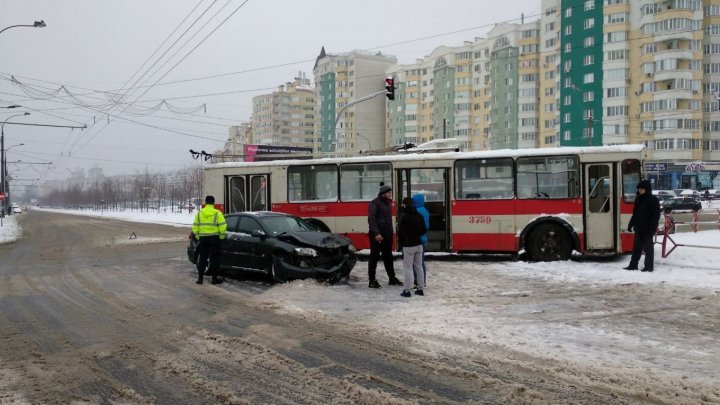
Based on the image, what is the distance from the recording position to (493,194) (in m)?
13.1

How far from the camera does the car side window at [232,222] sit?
38.0 ft

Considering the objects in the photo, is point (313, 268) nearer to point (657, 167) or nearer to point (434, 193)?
point (434, 193)

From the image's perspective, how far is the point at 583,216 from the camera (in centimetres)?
1234

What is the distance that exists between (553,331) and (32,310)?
25.5 ft

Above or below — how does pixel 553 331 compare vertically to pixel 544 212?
below

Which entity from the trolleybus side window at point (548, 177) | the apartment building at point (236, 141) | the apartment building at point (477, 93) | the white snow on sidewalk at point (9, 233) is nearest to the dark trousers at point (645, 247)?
the trolleybus side window at point (548, 177)

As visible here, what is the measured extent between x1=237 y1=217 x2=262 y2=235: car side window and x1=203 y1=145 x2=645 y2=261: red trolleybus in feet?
11.4

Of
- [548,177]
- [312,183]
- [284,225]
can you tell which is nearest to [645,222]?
[548,177]

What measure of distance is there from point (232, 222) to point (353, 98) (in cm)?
9953

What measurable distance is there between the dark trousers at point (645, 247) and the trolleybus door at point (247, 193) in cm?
956

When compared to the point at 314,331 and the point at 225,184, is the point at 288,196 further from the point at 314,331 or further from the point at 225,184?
the point at 314,331

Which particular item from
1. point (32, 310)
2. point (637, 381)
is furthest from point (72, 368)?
point (637, 381)

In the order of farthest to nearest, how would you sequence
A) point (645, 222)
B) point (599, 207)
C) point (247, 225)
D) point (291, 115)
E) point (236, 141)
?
point (291, 115) < point (236, 141) < point (599, 207) < point (247, 225) < point (645, 222)

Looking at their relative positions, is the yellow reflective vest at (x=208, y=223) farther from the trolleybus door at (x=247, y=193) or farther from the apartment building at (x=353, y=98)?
the apartment building at (x=353, y=98)
